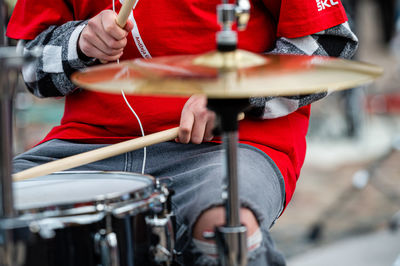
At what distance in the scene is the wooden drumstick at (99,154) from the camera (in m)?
1.12

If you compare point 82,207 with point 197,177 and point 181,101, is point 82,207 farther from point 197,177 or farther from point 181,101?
point 181,101

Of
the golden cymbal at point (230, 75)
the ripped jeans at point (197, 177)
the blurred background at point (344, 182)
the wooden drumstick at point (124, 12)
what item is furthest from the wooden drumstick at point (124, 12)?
the blurred background at point (344, 182)

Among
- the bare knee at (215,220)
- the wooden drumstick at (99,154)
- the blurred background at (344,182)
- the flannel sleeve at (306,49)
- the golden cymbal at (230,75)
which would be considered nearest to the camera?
the golden cymbal at (230,75)

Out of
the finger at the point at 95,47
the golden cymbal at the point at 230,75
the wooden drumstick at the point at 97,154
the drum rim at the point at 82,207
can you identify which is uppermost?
the finger at the point at 95,47

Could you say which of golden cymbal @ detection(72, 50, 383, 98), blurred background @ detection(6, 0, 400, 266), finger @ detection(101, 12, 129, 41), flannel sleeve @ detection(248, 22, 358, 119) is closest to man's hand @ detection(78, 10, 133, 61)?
finger @ detection(101, 12, 129, 41)

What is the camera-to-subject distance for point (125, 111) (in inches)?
50.9

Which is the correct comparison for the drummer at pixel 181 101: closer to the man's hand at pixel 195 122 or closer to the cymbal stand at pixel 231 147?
the man's hand at pixel 195 122

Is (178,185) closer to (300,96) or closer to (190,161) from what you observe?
(190,161)

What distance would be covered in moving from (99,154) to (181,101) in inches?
8.1

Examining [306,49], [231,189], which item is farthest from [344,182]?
[231,189]

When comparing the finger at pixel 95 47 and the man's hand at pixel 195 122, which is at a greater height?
the finger at pixel 95 47

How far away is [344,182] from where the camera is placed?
3.89m

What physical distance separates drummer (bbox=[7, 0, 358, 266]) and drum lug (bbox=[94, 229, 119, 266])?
0.18m

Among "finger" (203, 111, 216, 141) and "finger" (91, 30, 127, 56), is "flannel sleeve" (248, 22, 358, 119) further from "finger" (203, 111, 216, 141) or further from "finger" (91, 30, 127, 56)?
"finger" (91, 30, 127, 56)
